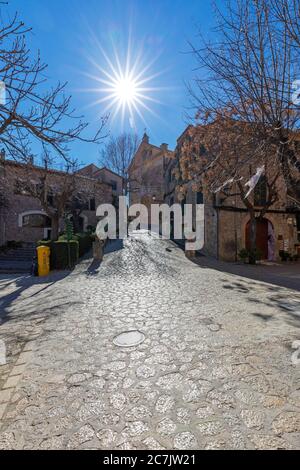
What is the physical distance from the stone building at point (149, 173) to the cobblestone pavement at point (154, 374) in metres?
24.3

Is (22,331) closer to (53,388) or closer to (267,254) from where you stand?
(53,388)

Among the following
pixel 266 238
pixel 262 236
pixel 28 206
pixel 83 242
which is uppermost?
pixel 28 206

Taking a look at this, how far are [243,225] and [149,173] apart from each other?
21038 millimetres

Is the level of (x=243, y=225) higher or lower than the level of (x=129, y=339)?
higher

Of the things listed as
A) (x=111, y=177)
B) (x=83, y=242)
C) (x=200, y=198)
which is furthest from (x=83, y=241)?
(x=111, y=177)

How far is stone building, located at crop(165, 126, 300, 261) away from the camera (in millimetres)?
14648

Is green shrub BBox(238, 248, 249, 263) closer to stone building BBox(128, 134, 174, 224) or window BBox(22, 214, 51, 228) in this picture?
window BBox(22, 214, 51, 228)

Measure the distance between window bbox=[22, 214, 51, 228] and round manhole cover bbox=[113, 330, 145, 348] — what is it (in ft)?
61.9

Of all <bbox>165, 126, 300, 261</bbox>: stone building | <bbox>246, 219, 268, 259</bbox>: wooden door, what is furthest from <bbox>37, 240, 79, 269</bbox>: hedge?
<bbox>246, 219, 268, 259</bbox>: wooden door

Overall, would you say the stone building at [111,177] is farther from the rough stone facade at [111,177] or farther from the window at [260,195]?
the window at [260,195]

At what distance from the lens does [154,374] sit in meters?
2.98

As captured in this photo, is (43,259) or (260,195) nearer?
(43,259)

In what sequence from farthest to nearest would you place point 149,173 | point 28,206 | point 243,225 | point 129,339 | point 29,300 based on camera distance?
1. point 149,173
2. point 28,206
3. point 243,225
4. point 29,300
5. point 129,339

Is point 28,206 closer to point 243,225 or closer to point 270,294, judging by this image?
point 243,225
